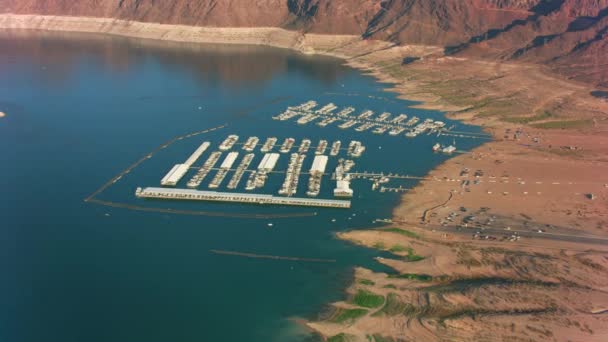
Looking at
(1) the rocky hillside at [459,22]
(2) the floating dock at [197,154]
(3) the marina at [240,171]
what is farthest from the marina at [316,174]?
(1) the rocky hillside at [459,22]

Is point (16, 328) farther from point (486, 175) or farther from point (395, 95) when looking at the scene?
point (395, 95)

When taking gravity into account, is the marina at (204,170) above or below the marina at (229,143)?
below

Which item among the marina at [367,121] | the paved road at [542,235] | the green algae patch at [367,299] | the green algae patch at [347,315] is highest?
the marina at [367,121]

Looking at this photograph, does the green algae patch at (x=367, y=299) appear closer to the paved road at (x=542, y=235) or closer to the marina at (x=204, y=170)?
the paved road at (x=542, y=235)

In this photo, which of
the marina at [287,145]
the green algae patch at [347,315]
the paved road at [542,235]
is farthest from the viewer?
the marina at [287,145]

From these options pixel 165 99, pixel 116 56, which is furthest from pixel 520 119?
pixel 116 56

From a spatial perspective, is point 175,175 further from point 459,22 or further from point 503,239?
point 459,22
